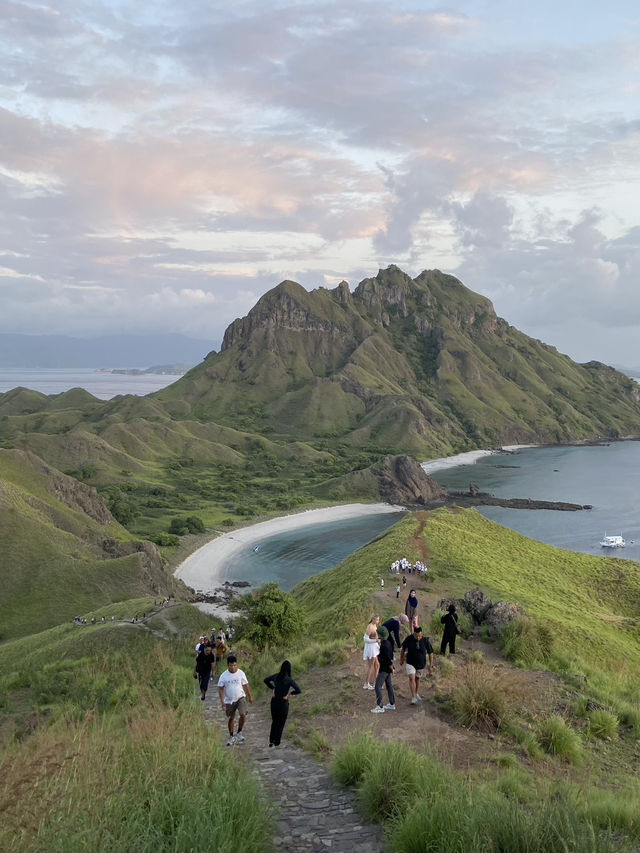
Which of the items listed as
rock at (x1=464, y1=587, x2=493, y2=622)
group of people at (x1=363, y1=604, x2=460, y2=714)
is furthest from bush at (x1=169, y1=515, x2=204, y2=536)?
group of people at (x1=363, y1=604, x2=460, y2=714)

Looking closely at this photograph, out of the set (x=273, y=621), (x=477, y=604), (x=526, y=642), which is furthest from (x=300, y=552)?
(x=526, y=642)

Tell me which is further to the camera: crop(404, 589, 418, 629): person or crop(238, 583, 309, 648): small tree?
crop(238, 583, 309, 648): small tree

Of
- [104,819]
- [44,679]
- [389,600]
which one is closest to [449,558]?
[389,600]

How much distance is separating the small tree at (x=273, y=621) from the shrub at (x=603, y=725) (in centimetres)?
1463

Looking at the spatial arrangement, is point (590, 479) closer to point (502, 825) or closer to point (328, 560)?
point (328, 560)

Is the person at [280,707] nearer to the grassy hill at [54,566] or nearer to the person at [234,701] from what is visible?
the person at [234,701]

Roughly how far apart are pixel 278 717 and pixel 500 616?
14.1m

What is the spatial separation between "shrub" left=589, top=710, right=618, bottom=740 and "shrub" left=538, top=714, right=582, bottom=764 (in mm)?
1933

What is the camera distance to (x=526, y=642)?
21562 mm

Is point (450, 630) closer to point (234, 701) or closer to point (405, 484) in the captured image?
point (234, 701)

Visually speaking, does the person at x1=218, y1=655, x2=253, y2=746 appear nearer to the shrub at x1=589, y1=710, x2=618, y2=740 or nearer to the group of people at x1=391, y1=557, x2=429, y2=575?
the shrub at x1=589, y1=710, x2=618, y2=740

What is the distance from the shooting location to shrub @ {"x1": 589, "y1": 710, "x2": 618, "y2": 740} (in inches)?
583

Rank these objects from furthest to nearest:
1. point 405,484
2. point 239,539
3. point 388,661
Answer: point 405,484 < point 239,539 < point 388,661

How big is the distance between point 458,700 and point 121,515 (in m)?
99.9
